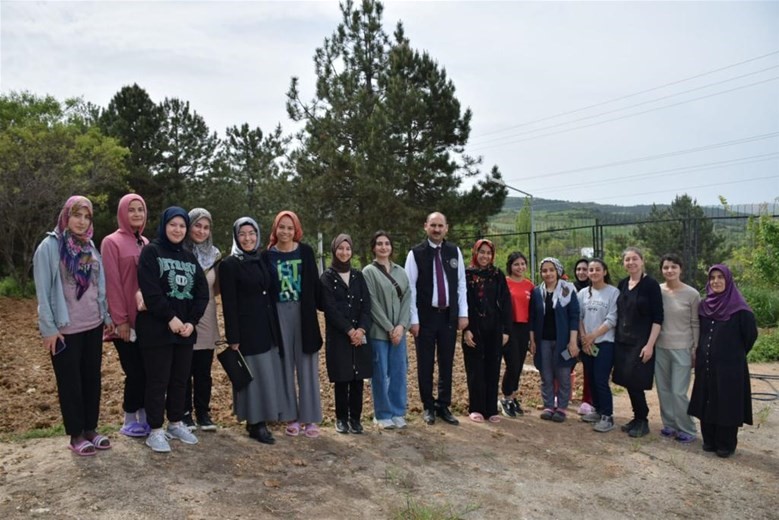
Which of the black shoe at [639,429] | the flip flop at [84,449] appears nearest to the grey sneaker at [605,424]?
the black shoe at [639,429]

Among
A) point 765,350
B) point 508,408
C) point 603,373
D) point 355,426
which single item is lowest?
point 765,350

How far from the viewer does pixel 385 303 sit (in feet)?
17.6

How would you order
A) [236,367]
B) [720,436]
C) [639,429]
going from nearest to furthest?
[236,367]
[720,436]
[639,429]

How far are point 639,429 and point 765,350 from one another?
18.7 feet

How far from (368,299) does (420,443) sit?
1.28m

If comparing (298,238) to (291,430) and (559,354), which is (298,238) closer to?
(291,430)

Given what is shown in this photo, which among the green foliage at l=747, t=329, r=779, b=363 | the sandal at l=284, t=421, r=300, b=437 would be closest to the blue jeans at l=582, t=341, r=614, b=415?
the sandal at l=284, t=421, r=300, b=437

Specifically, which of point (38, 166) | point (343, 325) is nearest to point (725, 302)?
point (343, 325)

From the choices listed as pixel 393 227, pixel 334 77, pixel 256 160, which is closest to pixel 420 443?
pixel 393 227

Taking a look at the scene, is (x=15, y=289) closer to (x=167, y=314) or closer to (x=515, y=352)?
(x=167, y=314)

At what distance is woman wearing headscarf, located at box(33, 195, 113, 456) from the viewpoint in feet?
12.8

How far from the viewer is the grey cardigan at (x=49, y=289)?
3.85m

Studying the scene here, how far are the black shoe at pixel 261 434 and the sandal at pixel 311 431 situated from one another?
30 cm

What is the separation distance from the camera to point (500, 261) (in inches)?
939
